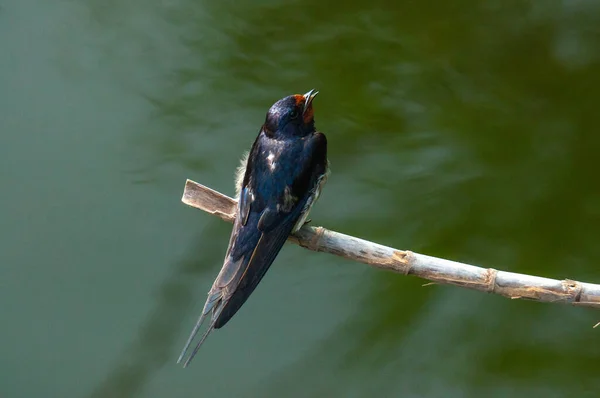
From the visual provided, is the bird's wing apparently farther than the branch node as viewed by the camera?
Yes

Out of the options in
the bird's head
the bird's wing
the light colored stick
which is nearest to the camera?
the light colored stick

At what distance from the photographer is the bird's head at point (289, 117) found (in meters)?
3.83

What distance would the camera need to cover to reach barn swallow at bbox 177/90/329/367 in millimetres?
3543

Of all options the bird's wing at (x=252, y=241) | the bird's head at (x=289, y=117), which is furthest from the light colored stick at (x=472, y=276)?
the bird's head at (x=289, y=117)

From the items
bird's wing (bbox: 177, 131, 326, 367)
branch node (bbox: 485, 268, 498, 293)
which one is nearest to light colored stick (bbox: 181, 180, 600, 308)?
branch node (bbox: 485, 268, 498, 293)

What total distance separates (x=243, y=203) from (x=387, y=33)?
307 centimetres

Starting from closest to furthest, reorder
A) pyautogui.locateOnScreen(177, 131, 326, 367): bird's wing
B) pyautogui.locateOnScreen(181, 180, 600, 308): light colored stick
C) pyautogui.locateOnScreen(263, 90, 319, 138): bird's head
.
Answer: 1. pyautogui.locateOnScreen(181, 180, 600, 308): light colored stick
2. pyautogui.locateOnScreen(177, 131, 326, 367): bird's wing
3. pyautogui.locateOnScreen(263, 90, 319, 138): bird's head

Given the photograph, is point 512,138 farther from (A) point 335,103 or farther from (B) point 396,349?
(B) point 396,349

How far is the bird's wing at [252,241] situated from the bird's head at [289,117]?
0.58 feet

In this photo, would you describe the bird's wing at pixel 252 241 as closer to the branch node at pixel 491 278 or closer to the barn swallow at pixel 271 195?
the barn swallow at pixel 271 195

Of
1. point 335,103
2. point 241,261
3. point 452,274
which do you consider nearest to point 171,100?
point 335,103

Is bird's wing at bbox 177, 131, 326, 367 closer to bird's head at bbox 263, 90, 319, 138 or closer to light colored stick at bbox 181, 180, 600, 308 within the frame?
bird's head at bbox 263, 90, 319, 138

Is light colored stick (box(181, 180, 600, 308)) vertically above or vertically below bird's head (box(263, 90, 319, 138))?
below

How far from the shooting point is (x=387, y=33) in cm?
643
